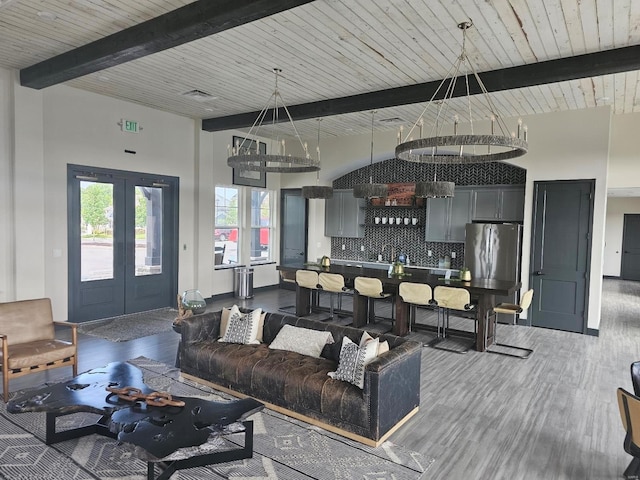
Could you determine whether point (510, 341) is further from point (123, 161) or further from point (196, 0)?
point (123, 161)

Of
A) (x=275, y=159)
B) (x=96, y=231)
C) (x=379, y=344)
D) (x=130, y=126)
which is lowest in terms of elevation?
(x=379, y=344)

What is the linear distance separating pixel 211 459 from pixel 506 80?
499 centimetres

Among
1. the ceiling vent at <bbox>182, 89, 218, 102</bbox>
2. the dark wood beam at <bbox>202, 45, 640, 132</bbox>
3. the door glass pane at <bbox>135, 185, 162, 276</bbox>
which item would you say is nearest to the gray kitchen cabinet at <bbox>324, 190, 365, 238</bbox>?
the dark wood beam at <bbox>202, 45, 640, 132</bbox>

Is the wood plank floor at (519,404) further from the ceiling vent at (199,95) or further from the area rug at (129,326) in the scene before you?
the ceiling vent at (199,95)

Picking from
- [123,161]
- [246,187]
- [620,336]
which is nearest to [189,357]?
[123,161]

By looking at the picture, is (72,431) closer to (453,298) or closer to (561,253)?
(453,298)

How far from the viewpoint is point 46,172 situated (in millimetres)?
6039

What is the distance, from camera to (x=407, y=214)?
30.2ft

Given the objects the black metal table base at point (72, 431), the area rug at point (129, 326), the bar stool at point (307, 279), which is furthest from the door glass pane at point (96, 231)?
the black metal table base at point (72, 431)

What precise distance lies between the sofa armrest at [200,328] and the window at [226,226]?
440 cm

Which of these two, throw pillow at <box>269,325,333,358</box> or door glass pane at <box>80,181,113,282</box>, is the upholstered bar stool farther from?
door glass pane at <box>80,181,113,282</box>

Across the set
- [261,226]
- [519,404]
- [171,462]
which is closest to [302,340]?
[171,462]

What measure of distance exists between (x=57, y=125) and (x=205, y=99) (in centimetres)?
214

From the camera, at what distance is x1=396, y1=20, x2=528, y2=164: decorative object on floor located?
376cm
